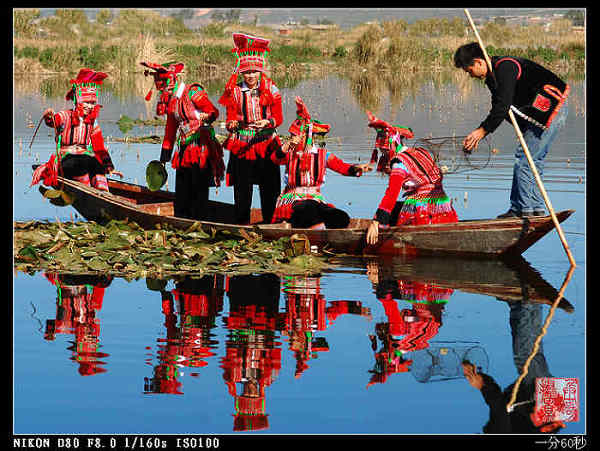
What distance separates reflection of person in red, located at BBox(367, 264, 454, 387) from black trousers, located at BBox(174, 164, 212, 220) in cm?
262

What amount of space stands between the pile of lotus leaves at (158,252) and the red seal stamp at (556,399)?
4037mm

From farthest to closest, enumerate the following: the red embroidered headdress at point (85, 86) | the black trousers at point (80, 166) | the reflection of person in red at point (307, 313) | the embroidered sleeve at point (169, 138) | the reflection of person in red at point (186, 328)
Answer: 1. the black trousers at point (80, 166)
2. the red embroidered headdress at point (85, 86)
3. the embroidered sleeve at point (169, 138)
4. the reflection of person in red at point (307, 313)
5. the reflection of person in red at point (186, 328)

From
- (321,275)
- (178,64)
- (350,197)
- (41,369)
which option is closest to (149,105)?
(350,197)

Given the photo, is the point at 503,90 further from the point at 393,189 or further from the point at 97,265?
the point at 97,265

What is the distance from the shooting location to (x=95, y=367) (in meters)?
8.16

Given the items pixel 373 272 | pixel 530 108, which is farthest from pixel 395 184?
pixel 530 108

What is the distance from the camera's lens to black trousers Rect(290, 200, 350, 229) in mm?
Answer: 12106

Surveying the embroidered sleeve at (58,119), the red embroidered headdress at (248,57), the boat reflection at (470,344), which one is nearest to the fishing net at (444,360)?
the boat reflection at (470,344)

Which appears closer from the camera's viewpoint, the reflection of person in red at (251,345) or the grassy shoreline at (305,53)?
the reflection of person in red at (251,345)

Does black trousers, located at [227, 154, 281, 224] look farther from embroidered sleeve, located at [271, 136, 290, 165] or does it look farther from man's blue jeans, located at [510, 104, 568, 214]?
man's blue jeans, located at [510, 104, 568, 214]

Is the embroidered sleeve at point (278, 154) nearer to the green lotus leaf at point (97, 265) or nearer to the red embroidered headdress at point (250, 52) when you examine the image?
the red embroidered headdress at point (250, 52)

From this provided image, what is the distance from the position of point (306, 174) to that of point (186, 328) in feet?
10.6

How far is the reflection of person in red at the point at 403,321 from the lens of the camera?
323 inches

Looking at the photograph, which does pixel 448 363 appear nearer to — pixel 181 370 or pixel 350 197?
pixel 181 370
